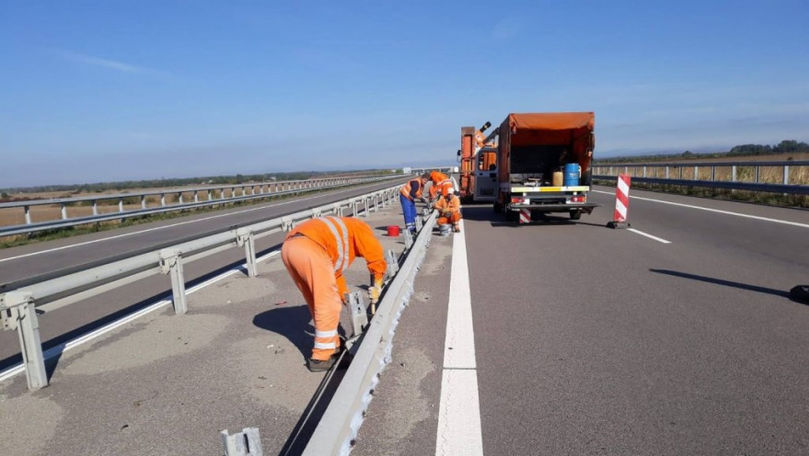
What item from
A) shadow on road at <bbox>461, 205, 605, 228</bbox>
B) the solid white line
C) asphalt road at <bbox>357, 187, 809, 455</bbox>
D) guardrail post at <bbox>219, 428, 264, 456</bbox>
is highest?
guardrail post at <bbox>219, 428, 264, 456</bbox>

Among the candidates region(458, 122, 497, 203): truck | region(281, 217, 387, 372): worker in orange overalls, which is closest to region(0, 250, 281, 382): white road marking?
region(281, 217, 387, 372): worker in orange overalls

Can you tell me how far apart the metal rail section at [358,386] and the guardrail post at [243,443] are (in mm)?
226

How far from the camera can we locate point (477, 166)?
20125 mm

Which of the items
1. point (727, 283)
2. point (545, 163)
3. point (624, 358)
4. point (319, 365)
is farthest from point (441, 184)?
point (319, 365)

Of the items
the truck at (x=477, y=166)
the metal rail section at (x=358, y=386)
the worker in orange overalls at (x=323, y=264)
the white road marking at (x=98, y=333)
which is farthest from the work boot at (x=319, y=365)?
the truck at (x=477, y=166)

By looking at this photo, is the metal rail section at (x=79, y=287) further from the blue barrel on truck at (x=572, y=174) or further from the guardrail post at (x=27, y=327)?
the blue barrel on truck at (x=572, y=174)

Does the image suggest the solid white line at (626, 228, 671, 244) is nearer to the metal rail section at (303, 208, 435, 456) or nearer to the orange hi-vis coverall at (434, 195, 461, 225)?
the orange hi-vis coverall at (434, 195, 461, 225)

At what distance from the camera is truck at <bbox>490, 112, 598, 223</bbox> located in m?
14.8

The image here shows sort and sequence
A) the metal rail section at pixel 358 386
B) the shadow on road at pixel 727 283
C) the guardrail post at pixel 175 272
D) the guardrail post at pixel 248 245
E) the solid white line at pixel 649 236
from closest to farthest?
the metal rail section at pixel 358 386 → the guardrail post at pixel 175 272 → the shadow on road at pixel 727 283 → the guardrail post at pixel 248 245 → the solid white line at pixel 649 236

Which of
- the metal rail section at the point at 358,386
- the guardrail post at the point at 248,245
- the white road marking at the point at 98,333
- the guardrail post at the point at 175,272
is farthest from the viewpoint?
the guardrail post at the point at 248,245

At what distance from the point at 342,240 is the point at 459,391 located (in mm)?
1592

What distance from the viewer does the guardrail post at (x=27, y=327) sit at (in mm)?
4199

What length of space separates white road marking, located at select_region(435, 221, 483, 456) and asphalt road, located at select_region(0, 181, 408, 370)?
3441mm

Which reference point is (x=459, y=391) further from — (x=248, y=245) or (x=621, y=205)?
(x=621, y=205)
